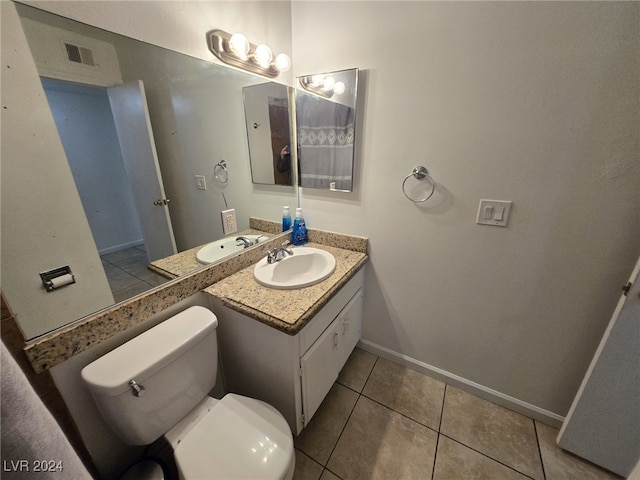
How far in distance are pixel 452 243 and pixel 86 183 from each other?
1.48 meters

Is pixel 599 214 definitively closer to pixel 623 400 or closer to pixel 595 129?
pixel 595 129

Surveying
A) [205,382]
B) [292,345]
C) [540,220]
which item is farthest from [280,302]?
[540,220]

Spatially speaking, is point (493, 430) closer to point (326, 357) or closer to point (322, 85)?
point (326, 357)

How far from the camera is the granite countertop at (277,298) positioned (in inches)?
35.8

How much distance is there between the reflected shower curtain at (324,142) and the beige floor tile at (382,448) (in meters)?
1.28

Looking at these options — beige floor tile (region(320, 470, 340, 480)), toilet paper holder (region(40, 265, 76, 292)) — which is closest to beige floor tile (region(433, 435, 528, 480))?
beige floor tile (region(320, 470, 340, 480))

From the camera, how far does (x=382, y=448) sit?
120cm

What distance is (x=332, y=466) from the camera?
1.13m

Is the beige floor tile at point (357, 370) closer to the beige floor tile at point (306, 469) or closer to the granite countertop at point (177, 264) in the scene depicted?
the beige floor tile at point (306, 469)

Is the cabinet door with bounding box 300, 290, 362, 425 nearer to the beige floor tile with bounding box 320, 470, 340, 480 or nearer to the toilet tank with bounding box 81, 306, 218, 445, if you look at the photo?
the beige floor tile with bounding box 320, 470, 340, 480

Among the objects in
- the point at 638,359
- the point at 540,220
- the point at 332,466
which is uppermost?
the point at 540,220

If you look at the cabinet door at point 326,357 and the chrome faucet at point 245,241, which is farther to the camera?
the chrome faucet at point 245,241

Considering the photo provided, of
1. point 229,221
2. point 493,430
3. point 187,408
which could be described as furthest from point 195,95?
point 493,430

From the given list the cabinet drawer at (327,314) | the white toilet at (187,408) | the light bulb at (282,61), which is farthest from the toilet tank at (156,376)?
the light bulb at (282,61)
